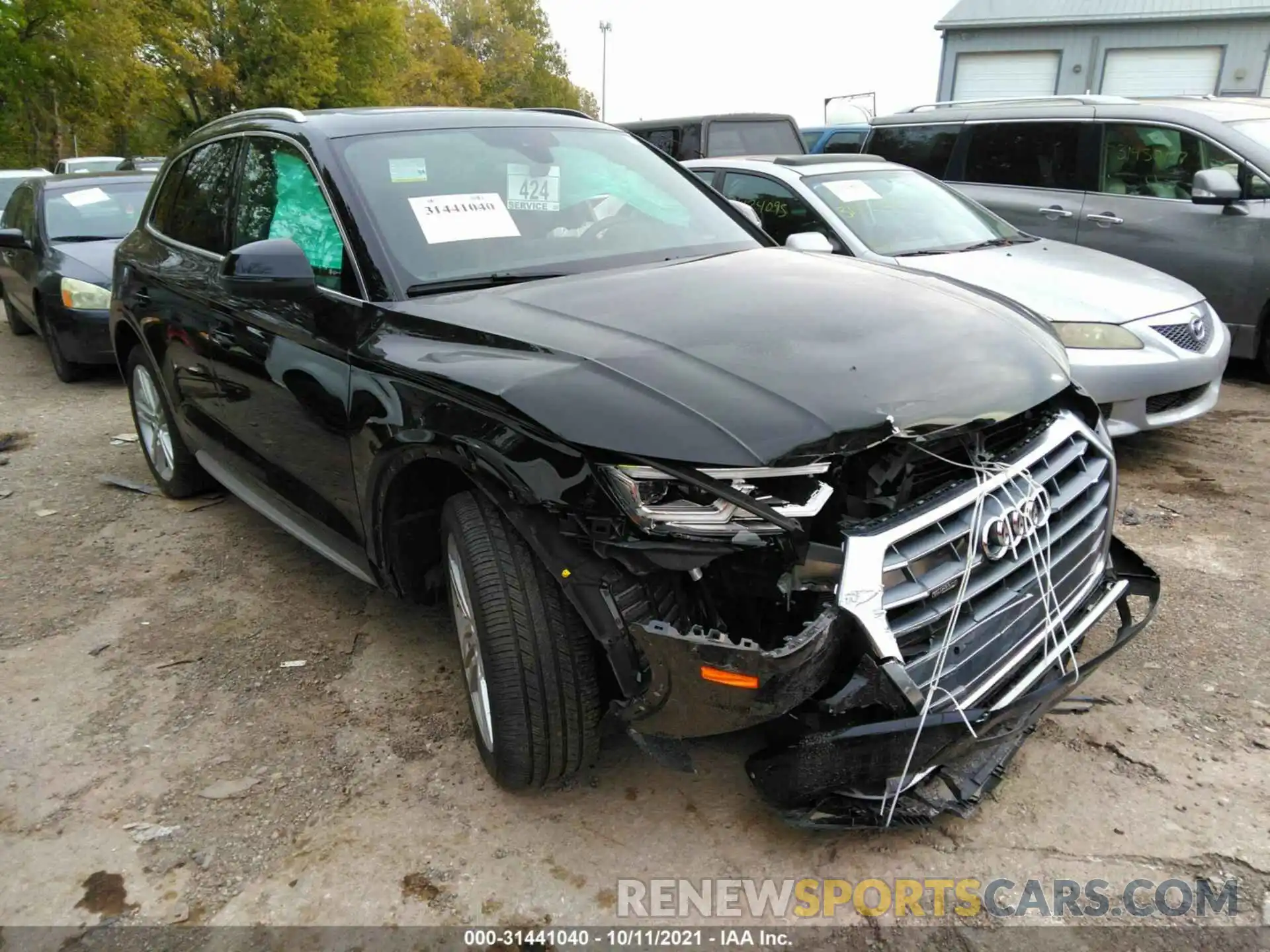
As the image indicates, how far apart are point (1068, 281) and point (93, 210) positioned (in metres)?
8.00

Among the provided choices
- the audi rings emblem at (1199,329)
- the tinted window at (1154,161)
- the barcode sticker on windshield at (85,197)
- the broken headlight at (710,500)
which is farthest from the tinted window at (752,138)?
the broken headlight at (710,500)

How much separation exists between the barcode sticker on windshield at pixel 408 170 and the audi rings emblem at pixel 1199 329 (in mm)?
4119

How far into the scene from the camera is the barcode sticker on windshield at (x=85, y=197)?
27.3ft

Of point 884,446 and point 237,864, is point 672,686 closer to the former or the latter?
point 884,446

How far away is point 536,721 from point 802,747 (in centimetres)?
67

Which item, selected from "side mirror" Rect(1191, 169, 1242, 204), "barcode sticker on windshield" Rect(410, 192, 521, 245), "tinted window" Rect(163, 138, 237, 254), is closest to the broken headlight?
"barcode sticker on windshield" Rect(410, 192, 521, 245)

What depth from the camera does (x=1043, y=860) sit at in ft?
7.50

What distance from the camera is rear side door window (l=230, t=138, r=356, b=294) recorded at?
9.69 ft

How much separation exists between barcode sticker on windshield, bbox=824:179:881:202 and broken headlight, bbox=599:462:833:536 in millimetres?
4257

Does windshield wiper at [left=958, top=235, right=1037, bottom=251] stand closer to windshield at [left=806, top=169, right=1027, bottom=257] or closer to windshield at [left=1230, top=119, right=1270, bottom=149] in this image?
windshield at [left=806, top=169, right=1027, bottom=257]

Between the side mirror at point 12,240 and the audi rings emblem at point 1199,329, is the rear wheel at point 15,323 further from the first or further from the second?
the audi rings emblem at point 1199,329

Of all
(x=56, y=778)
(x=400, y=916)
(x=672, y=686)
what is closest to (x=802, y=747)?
(x=672, y=686)

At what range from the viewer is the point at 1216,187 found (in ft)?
20.2

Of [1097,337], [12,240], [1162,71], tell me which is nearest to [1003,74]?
[1162,71]
